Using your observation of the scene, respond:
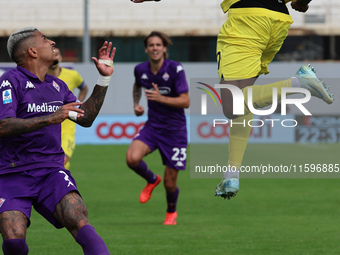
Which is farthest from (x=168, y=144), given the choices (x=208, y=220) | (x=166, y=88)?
(x=208, y=220)

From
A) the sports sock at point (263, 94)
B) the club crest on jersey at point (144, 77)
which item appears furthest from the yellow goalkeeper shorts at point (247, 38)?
the club crest on jersey at point (144, 77)

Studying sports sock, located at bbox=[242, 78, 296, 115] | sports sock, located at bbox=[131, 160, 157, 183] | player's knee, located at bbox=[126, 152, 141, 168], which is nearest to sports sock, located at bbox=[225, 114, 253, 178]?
sports sock, located at bbox=[242, 78, 296, 115]

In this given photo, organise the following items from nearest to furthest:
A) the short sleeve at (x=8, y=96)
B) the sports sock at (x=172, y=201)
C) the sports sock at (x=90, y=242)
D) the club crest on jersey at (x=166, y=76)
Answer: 1. the sports sock at (x=90, y=242)
2. the short sleeve at (x=8, y=96)
3. the sports sock at (x=172, y=201)
4. the club crest on jersey at (x=166, y=76)

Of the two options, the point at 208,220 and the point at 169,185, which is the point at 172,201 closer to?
the point at 169,185

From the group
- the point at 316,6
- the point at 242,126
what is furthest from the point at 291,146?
the point at 242,126

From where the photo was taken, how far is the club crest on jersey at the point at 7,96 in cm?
550

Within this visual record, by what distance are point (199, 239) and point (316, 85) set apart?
3.33 meters

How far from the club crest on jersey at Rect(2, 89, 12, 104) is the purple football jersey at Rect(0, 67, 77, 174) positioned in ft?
0.12

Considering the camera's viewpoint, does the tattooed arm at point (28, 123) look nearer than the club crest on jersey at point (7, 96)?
Yes

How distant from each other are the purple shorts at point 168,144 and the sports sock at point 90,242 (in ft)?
15.6

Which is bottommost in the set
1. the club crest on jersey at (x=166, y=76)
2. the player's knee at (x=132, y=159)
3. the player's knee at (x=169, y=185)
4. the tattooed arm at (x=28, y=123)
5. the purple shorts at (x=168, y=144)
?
the player's knee at (x=169, y=185)

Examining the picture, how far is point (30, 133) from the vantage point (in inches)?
224

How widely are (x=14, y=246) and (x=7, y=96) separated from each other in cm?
107

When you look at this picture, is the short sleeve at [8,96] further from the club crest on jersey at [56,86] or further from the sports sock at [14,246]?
the sports sock at [14,246]
